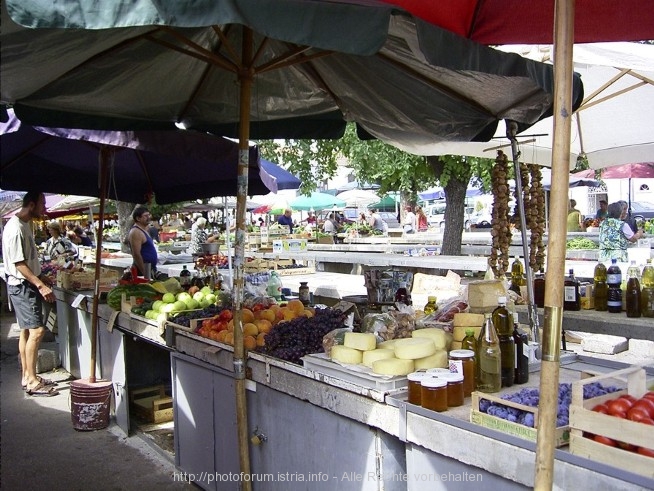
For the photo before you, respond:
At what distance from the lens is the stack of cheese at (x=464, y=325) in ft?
9.75

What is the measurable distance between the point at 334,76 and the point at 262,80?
2.03 ft

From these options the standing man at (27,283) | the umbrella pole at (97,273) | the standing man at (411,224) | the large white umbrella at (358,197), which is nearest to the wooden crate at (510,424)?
the umbrella pole at (97,273)

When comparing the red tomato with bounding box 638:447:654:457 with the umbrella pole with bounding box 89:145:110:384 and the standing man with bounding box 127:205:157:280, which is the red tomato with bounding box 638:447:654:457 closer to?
the umbrella pole with bounding box 89:145:110:384

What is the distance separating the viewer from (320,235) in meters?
20.9

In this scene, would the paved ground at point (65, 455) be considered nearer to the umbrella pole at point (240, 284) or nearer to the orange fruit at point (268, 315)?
the umbrella pole at point (240, 284)

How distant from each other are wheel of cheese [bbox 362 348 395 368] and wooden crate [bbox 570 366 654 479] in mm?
990

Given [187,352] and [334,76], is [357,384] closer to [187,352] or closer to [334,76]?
[187,352]

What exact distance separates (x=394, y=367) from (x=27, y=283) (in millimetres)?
5461

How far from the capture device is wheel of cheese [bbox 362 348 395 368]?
9.32 feet

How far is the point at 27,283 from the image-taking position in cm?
673

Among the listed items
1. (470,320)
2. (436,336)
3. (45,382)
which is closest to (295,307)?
(436,336)

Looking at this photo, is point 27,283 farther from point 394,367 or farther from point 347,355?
point 394,367

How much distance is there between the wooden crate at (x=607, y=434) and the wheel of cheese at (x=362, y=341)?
1.11m

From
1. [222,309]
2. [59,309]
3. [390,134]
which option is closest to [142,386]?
[222,309]
